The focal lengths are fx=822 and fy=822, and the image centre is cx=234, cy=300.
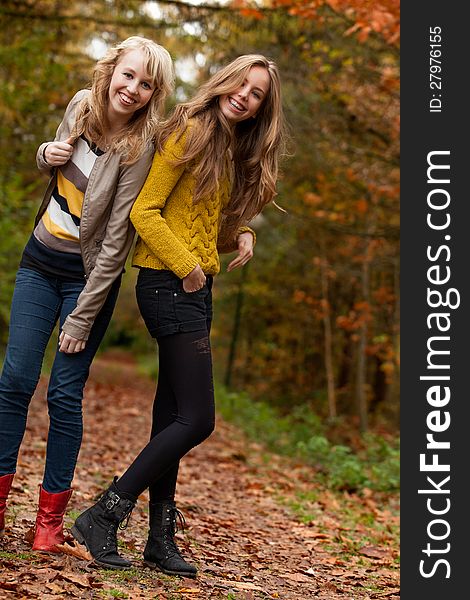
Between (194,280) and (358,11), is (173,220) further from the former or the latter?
(358,11)

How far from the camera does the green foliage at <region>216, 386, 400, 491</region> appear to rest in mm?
8344

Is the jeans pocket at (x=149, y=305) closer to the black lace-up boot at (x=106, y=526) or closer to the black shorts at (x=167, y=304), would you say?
the black shorts at (x=167, y=304)

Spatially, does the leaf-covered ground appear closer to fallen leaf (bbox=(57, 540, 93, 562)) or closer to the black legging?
fallen leaf (bbox=(57, 540, 93, 562))

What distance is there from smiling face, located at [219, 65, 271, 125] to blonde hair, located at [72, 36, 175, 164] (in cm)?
29

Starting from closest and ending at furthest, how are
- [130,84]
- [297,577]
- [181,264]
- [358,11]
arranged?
[181,264] < [130,84] < [297,577] < [358,11]

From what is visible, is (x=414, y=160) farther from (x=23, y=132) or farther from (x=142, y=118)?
(x=23, y=132)

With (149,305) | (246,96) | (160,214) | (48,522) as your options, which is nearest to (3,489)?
(48,522)

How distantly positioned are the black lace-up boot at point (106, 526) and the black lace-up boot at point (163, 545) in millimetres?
182

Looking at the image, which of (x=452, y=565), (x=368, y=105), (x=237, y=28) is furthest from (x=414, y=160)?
(x=368, y=105)

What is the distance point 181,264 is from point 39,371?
0.82 meters

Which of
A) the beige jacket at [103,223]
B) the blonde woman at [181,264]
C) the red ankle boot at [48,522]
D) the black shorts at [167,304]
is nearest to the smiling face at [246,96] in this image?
the blonde woman at [181,264]

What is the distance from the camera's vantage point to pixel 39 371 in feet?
12.2

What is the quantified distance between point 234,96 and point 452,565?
2.52 metres

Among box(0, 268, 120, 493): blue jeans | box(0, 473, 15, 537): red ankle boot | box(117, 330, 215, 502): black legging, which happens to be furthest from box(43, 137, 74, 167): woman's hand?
box(0, 473, 15, 537): red ankle boot
